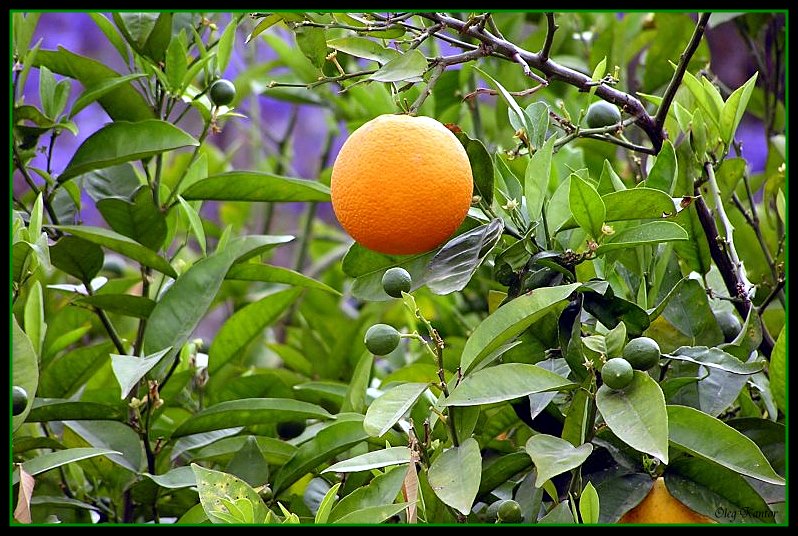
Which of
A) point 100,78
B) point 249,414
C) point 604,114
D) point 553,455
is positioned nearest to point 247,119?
point 100,78

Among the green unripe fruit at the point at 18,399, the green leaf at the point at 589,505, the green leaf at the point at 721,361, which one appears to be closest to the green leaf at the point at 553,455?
the green leaf at the point at 589,505

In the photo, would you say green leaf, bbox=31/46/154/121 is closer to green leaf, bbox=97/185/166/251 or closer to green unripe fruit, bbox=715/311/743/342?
green leaf, bbox=97/185/166/251

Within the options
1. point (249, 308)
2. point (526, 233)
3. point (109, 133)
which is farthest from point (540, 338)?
point (109, 133)

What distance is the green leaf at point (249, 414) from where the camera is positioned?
99 centimetres

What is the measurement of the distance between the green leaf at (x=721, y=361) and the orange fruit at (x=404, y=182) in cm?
23

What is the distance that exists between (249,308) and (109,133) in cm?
27

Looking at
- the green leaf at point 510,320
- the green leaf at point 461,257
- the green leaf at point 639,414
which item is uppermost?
the green leaf at point 461,257

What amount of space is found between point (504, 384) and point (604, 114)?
0.32 meters

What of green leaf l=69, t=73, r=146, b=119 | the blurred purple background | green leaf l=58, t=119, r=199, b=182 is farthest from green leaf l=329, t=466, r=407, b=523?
the blurred purple background

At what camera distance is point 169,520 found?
112cm

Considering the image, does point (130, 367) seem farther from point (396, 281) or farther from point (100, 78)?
point (100, 78)

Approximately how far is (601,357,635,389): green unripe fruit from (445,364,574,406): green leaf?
0.03 metres

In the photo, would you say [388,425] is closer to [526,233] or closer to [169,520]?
[526,233]

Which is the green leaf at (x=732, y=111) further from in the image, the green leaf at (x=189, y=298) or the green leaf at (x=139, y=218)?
the green leaf at (x=139, y=218)
